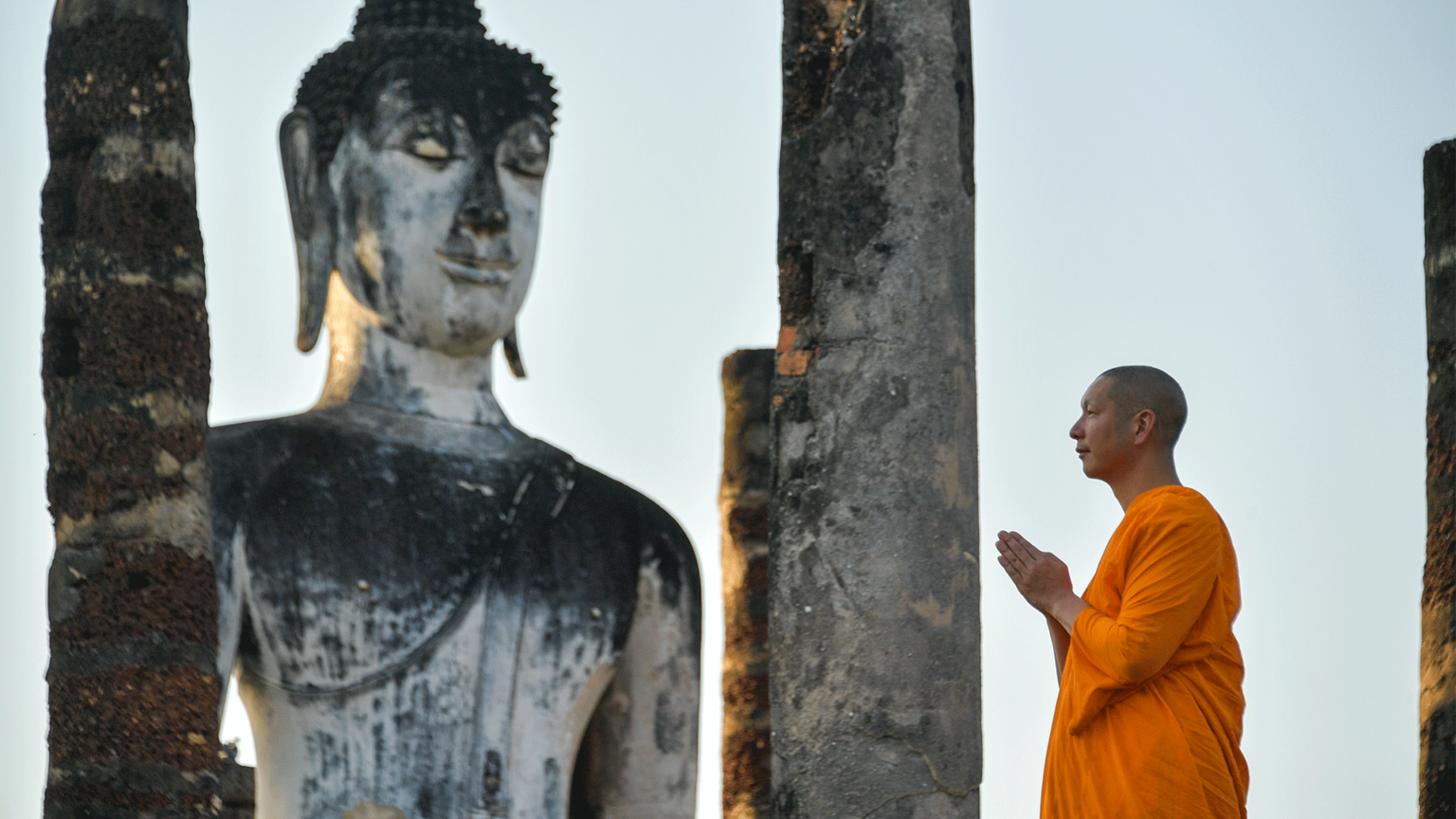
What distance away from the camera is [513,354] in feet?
27.3

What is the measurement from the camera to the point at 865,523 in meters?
7.45

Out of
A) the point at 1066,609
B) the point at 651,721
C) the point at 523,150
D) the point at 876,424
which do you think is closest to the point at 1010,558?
the point at 1066,609

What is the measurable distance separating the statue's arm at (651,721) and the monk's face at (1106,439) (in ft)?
5.52

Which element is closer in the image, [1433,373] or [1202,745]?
[1202,745]

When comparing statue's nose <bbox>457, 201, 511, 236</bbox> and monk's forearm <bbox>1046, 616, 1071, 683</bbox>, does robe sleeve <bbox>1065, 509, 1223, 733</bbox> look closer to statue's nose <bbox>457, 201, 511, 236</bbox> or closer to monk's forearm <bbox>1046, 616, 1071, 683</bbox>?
monk's forearm <bbox>1046, 616, 1071, 683</bbox>

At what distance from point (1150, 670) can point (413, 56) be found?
10.6ft

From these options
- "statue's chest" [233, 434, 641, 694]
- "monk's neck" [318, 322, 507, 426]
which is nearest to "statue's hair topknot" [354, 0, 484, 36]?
"monk's neck" [318, 322, 507, 426]

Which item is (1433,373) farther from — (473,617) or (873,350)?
(473,617)

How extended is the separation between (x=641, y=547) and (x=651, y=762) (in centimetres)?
71

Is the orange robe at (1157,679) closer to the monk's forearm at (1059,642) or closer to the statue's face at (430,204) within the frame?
the monk's forearm at (1059,642)

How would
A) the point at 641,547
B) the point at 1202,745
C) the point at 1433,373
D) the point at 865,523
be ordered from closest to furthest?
the point at 1202,745 < the point at 865,523 < the point at 641,547 < the point at 1433,373

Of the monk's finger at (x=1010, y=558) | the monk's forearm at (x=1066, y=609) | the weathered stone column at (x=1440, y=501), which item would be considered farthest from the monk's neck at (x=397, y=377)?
the weathered stone column at (x=1440, y=501)

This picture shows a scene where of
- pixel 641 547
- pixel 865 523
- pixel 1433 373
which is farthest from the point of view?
pixel 1433 373

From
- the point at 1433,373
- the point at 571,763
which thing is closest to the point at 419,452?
the point at 571,763
